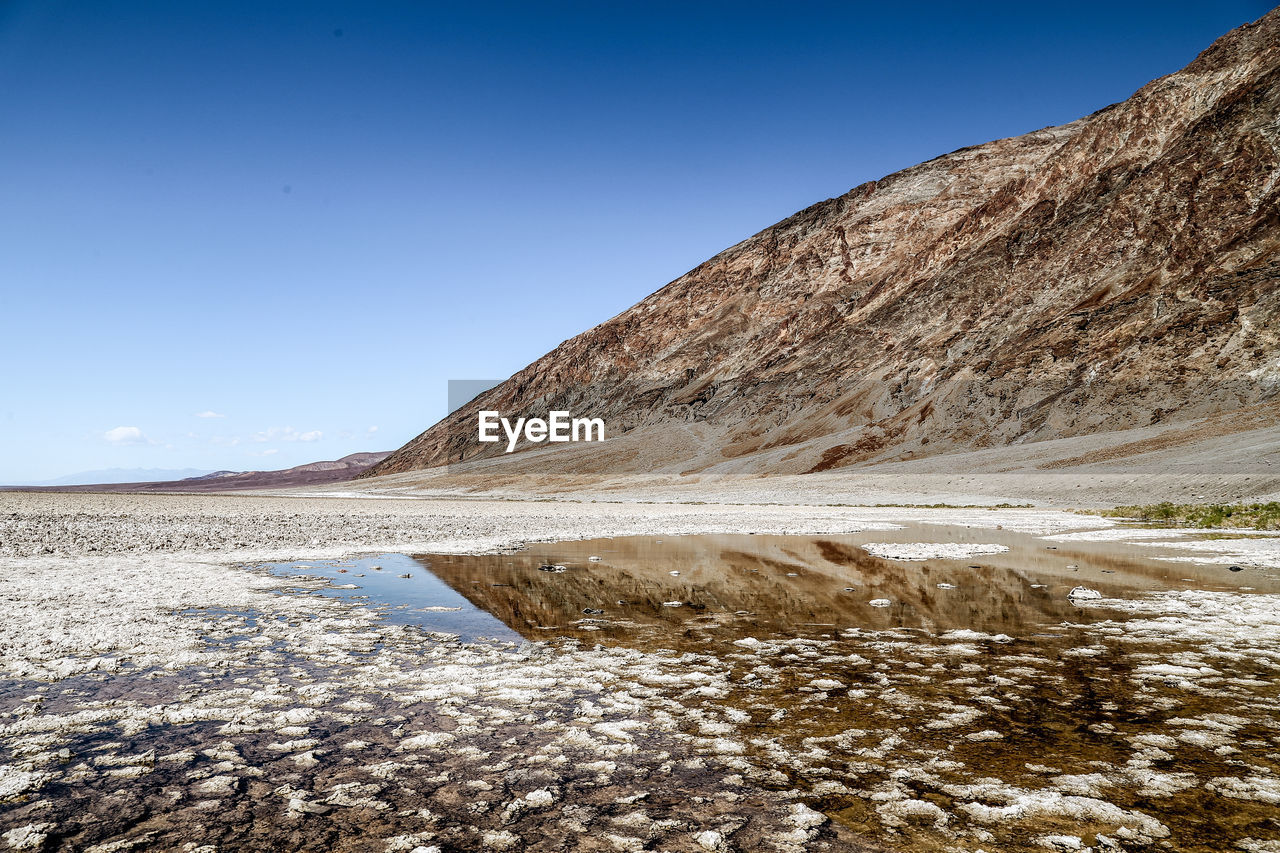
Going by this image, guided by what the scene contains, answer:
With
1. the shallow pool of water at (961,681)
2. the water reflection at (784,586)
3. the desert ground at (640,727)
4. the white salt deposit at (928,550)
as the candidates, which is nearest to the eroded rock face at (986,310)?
the white salt deposit at (928,550)

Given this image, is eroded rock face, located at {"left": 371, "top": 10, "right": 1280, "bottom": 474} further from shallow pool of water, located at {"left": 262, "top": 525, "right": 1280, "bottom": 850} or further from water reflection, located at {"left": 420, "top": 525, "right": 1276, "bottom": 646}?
shallow pool of water, located at {"left": 262, "top": 525, "right": 1280, "bottom": 850}

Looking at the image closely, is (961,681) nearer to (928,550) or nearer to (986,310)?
(928,550)

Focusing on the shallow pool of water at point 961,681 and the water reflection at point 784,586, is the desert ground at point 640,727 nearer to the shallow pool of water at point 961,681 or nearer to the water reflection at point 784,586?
the shallow pool of water at point 961,681

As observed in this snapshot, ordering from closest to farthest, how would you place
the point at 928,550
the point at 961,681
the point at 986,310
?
1. the point at 961,681
2. the point at 928,550
3. the point at 986,310

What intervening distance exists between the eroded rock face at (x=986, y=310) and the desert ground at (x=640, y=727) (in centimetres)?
5841

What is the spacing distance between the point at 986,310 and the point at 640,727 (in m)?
94.0

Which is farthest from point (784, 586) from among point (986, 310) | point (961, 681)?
point (986, 310)

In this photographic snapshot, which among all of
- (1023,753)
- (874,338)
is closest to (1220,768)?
(1023,753)

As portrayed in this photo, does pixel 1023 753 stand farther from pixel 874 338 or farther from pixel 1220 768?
pixel 874 338

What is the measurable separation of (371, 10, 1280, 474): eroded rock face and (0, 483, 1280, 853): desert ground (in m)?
58.4

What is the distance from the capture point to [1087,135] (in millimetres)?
93312

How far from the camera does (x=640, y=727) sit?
529cm

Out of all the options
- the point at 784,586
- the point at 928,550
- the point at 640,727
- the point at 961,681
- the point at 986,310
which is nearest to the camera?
the point at 640,727

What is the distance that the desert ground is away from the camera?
12.4 feet
